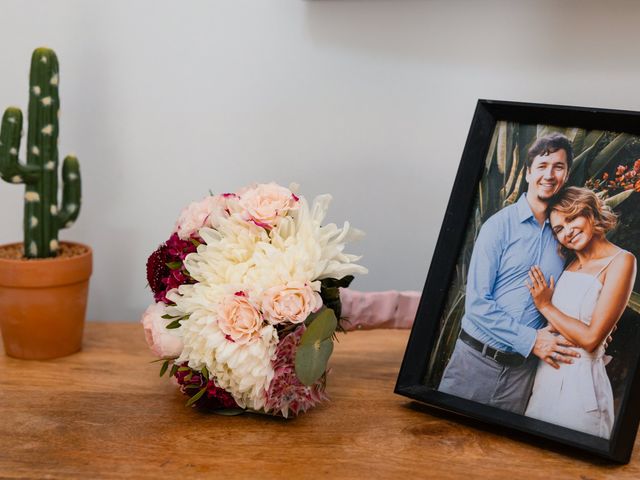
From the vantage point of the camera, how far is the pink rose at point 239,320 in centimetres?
87

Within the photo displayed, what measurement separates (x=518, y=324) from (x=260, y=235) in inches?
12.9

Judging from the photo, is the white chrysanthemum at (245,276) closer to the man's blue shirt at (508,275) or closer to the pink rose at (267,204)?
the pink rose at (267,204)

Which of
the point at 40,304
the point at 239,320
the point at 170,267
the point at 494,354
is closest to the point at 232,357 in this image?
the point at 239,320

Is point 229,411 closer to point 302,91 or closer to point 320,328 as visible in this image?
point 320,328

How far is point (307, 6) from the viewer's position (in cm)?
128

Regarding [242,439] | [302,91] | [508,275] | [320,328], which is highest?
[302,91]

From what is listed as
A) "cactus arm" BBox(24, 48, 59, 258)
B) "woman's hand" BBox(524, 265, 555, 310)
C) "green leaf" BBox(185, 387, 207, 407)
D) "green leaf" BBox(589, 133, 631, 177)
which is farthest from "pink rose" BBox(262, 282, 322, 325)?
"cactus arm" BBox(24, 48, 59, 258)

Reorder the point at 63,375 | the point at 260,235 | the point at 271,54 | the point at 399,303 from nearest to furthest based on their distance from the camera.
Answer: the point at 260,235, the point at 63,375, the point at 399,303, the point at 271,54

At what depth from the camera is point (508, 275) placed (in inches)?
35.7

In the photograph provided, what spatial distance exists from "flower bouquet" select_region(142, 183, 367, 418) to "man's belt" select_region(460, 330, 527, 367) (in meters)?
0.16

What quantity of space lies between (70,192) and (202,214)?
334 millimetres

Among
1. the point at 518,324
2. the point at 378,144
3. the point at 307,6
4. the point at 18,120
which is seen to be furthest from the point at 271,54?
the point at 518,324

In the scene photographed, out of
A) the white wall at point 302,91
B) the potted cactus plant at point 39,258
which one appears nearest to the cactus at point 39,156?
the potted cactus plant at point 39,258

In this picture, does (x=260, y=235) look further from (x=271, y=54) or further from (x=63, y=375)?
(x=271, y=54)
